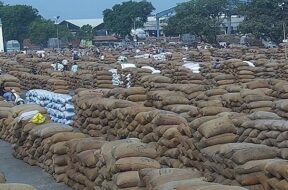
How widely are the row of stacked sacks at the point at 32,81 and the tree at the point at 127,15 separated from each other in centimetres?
4811

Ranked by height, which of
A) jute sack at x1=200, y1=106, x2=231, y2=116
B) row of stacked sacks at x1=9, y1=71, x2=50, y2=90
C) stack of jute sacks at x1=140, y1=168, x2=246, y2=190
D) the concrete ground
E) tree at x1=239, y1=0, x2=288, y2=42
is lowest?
the concrete ground

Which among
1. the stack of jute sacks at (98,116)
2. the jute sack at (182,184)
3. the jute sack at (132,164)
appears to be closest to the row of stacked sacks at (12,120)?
the stack of jute sacks at (98,116)

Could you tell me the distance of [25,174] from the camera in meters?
10.5

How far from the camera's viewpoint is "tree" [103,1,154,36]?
73.9m

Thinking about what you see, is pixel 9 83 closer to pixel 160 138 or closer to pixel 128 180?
pixel 160 138

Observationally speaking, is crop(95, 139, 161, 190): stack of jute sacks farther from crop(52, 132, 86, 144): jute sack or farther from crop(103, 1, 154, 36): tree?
crop(103, 1, 154, 36): tree

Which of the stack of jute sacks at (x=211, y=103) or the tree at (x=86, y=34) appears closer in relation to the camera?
the stack of jute sacks at (x=211, y=103)

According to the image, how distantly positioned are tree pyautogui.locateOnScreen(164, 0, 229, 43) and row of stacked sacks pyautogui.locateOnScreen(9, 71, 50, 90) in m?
30.3

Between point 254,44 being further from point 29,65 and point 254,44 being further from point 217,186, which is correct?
point 217,186

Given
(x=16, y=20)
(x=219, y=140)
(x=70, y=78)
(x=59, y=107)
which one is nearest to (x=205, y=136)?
(x=219, y=140)

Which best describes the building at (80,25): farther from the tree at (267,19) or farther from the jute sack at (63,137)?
the jute sack at (63,137)

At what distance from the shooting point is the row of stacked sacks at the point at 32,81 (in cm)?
2275

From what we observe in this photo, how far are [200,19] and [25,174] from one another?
46.1m

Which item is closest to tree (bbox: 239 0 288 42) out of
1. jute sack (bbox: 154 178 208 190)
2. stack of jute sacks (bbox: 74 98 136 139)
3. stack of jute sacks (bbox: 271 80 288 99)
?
stack of jute sacks (bbox: 271 80 288 99)
